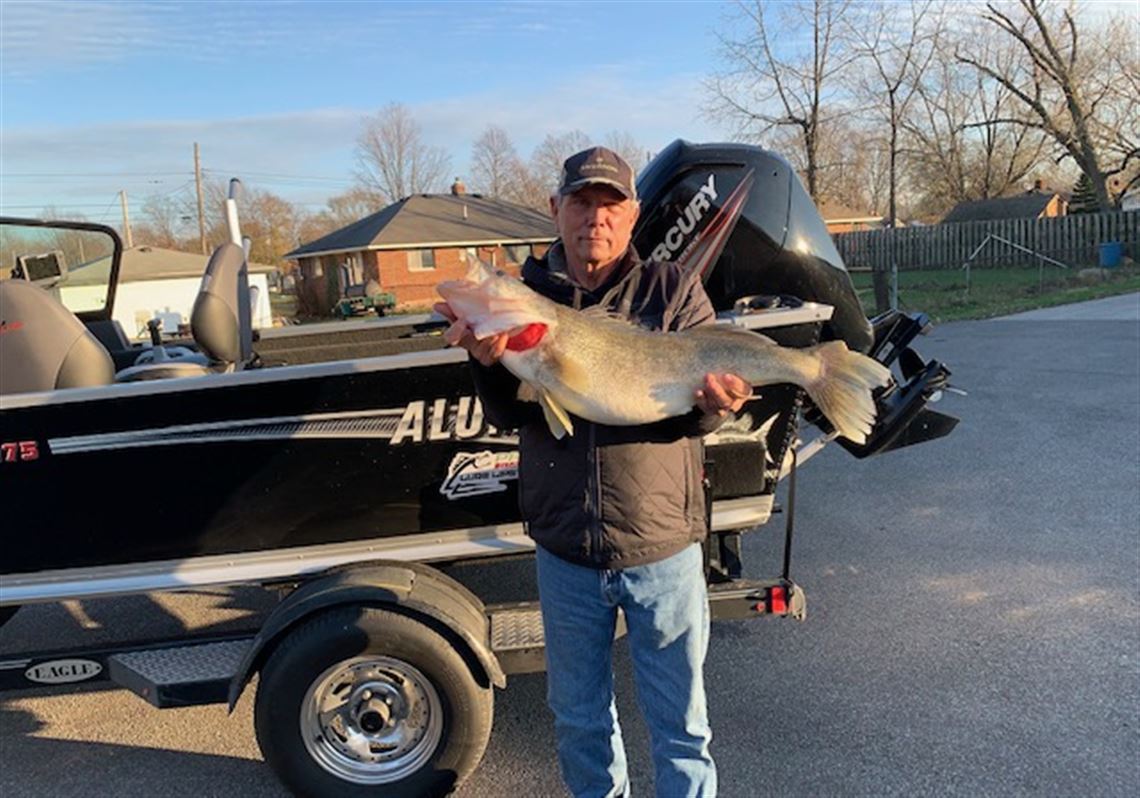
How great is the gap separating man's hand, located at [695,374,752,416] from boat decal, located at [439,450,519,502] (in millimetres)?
1200

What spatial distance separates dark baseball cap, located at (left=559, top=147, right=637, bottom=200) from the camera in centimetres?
219

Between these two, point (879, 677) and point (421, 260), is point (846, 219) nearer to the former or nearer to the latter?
point (421, 260)

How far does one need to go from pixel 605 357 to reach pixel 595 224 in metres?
0.40

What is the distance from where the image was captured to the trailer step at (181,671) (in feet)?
9.99

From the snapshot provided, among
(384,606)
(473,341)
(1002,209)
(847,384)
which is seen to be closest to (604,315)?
(473,341)

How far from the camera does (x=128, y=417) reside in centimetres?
298

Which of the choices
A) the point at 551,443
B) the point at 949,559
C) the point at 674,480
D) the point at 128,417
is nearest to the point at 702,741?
the point at 674,480

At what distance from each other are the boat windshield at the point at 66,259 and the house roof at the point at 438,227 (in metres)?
28.4

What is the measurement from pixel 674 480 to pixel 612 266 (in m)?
0.61

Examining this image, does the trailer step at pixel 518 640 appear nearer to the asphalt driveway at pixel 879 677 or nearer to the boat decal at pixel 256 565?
the boat decal at pixel 256 565

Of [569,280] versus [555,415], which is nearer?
[555,415]

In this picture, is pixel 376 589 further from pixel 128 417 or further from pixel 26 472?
pixel 26 472

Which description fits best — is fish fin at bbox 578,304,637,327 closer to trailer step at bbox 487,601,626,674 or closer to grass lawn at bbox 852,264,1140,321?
trailer step at bbox 487,601,626,674

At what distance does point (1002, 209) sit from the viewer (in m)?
46.3
